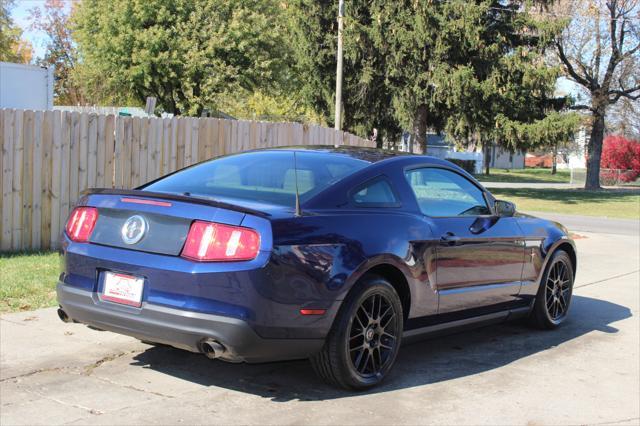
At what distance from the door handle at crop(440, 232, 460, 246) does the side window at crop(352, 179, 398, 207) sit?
492mm

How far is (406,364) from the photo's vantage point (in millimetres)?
5598

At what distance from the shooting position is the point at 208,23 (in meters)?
35.0

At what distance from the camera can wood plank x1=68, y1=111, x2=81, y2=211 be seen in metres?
9.87

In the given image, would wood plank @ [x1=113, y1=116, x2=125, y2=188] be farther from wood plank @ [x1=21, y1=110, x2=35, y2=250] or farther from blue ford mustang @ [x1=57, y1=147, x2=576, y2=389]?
blue ford mustang @ [x1=57, y1=147, x2=576, y2=389]

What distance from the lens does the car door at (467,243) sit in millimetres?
5418

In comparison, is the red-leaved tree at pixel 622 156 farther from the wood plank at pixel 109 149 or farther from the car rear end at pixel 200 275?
the car rear end at pixel 200 275

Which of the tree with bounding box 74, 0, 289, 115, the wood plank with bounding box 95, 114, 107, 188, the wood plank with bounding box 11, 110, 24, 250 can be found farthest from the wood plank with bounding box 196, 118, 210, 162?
the tree with bounding box 74, 0, 289, 115

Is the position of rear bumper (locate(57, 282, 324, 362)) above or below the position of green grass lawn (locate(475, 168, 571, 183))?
below

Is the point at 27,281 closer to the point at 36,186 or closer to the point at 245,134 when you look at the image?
the point at 36,186

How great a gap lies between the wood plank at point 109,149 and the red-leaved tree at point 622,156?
145 ft

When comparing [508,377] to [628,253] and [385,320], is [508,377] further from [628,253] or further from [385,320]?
[628,253]

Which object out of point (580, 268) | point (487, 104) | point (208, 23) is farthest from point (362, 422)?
point (208, 23)

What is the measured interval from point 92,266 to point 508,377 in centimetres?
304

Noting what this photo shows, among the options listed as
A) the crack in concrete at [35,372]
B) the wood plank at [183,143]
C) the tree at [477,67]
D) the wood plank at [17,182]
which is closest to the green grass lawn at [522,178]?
the tree at [477,67]
